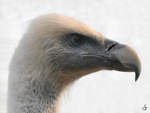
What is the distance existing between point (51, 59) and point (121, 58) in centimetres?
51

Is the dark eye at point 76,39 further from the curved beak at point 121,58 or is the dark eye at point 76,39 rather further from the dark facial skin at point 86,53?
the curved beak at point 121,58

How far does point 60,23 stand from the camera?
311cm

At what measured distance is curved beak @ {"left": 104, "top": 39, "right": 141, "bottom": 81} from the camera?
2.89m

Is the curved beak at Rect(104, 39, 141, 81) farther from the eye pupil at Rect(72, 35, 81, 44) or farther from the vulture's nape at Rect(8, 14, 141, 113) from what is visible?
the eye pupil at Rect(72, 35, 81, 44)

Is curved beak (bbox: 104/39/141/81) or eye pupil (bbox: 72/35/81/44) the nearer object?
curved beak (bbox: 104/39/141/81)

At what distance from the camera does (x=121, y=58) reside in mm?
2910

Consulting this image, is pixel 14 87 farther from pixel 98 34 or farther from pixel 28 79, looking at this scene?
pixel 98 34

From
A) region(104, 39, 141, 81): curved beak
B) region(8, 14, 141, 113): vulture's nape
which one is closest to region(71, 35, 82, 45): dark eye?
region(8, 14, 141, 113): vulture's nape

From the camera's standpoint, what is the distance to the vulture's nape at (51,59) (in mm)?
3035

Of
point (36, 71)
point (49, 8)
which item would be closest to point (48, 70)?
point (36, 71)

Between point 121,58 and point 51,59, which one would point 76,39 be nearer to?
point 51,59

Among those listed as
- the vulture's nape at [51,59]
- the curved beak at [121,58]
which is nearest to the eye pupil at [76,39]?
the vulture's nape at [51,59]

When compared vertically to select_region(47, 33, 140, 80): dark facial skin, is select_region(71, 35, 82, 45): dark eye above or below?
above

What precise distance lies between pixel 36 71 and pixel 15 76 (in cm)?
15
